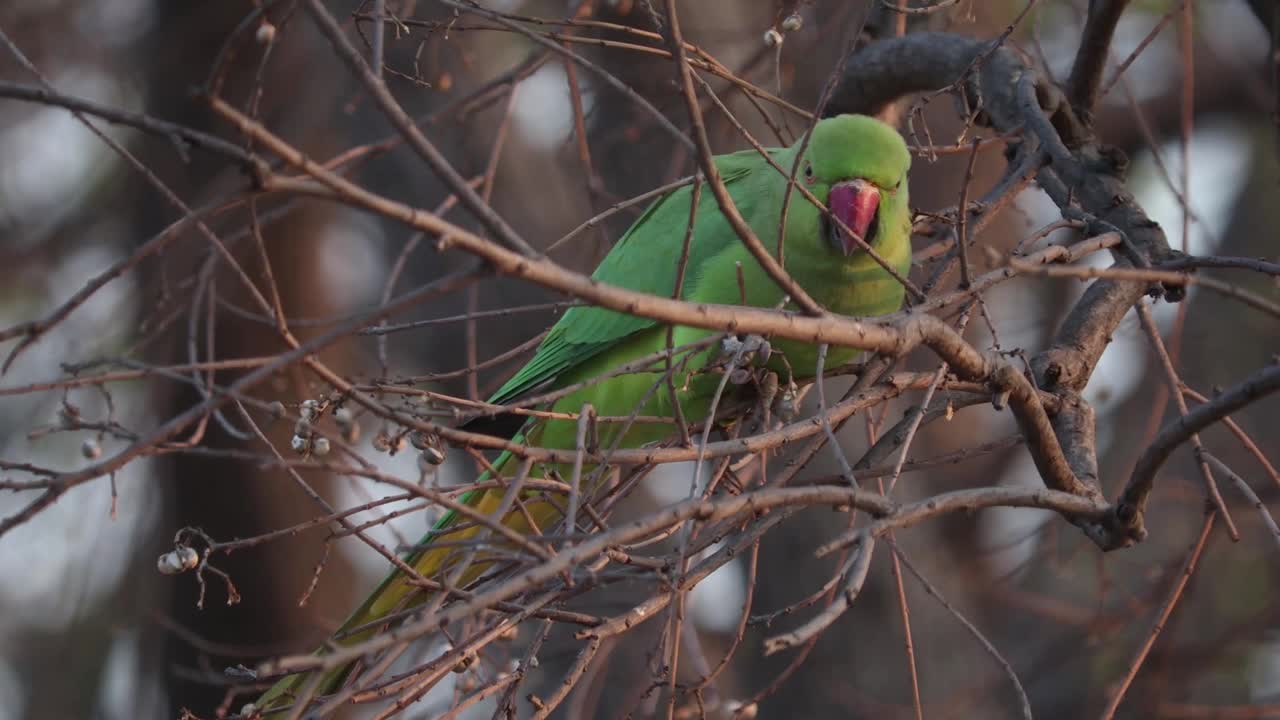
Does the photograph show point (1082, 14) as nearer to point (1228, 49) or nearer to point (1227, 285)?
point (1227, 285)

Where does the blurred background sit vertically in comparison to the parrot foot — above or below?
above

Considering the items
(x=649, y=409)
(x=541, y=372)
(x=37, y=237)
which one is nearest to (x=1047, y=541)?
(x=649, y=409)

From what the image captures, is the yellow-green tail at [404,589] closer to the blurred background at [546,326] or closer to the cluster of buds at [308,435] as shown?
the cluster of buds at [308,435]

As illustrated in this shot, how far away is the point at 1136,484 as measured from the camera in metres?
1.90

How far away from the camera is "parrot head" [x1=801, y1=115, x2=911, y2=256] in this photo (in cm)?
291

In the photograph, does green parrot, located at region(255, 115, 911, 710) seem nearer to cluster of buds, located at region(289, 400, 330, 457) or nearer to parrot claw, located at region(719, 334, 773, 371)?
parrot claw, located at region(719, 334, 773, 371)

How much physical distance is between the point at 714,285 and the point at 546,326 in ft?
6.92

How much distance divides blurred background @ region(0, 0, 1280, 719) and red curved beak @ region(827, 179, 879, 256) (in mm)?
1388

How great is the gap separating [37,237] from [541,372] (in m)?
4.26

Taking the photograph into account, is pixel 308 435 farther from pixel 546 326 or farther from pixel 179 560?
pixel 546 326

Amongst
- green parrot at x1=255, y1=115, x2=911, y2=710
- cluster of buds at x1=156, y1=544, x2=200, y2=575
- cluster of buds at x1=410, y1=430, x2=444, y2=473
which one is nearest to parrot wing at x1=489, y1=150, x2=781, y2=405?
green parrot at x1=255, y1=115, x2=911, y2=710

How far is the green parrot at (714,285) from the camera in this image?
290 cm

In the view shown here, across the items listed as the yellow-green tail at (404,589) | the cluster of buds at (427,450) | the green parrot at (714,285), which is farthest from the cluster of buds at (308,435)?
the green parrot at (714,285)

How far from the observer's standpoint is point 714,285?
10.8ft
